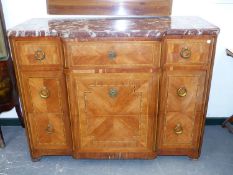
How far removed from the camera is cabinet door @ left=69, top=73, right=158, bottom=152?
5.83ft

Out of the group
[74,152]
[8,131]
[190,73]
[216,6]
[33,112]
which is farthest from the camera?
[8,131]

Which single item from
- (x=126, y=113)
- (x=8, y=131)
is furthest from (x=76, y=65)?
(x=8, y=131)

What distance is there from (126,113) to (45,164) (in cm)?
84

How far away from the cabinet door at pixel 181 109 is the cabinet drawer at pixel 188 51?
9cm

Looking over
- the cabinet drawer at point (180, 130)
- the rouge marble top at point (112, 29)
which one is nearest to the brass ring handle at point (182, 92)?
the cabinet drawer at point (180, 130)

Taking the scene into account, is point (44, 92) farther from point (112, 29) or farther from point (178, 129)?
point (178, 129)

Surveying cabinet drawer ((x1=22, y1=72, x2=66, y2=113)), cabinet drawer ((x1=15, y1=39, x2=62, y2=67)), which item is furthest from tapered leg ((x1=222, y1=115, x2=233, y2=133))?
cabinet drawer ((x1=15, y1=39, x2=62, y2=67))

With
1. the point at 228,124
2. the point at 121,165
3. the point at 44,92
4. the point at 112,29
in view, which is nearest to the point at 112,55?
the point at 112,29

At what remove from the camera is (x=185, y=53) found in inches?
67.3

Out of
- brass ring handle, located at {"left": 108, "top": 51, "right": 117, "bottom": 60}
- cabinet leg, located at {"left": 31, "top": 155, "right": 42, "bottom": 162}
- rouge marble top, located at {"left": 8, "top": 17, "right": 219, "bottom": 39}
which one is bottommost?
cabinet leg, located at {"left": 31, "top": 155, "right": 42, "bottom": 162}

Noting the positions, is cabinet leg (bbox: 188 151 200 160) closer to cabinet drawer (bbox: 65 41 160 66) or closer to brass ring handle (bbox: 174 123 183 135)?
brass ring handle (bbox: 174 123 183 135)

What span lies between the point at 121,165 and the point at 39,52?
112cm

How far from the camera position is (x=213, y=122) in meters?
2.67

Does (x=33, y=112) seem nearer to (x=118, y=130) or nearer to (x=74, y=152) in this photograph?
(x=74, y=152)
